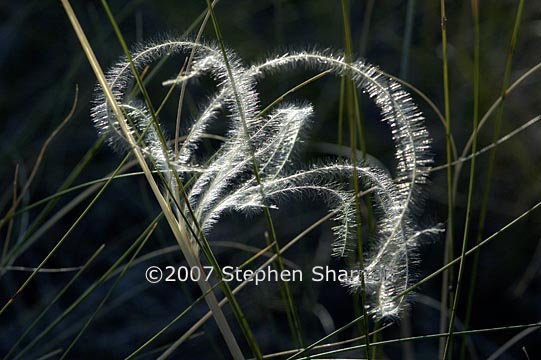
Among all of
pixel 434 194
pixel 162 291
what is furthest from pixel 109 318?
Result: pixel 434 194

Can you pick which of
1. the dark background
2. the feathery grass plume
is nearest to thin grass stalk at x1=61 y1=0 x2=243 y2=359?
the feathery grass plume

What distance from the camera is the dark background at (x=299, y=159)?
1.34 meters

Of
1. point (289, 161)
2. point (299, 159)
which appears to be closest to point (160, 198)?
point (289, 161)

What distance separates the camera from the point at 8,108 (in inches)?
62.9

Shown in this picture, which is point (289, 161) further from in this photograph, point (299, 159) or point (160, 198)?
point (299, 159)

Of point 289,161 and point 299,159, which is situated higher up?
point 289,161

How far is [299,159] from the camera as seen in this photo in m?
1.33

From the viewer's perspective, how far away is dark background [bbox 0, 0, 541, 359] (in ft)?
4.40

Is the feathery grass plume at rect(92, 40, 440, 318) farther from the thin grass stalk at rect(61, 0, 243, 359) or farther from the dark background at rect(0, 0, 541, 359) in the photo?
the dark background at rect(0, 0, 541, 359)

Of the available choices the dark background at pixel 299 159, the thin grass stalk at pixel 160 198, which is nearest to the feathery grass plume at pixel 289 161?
the thin grass stalk at pixel 160 198

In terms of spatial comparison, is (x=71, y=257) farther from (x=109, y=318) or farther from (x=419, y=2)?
(x=419, y=2)

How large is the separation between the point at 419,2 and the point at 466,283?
576mm

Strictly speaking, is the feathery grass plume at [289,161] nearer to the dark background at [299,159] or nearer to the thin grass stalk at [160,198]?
the thin grass stalk at [160,198]

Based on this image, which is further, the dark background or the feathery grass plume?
the dark background
